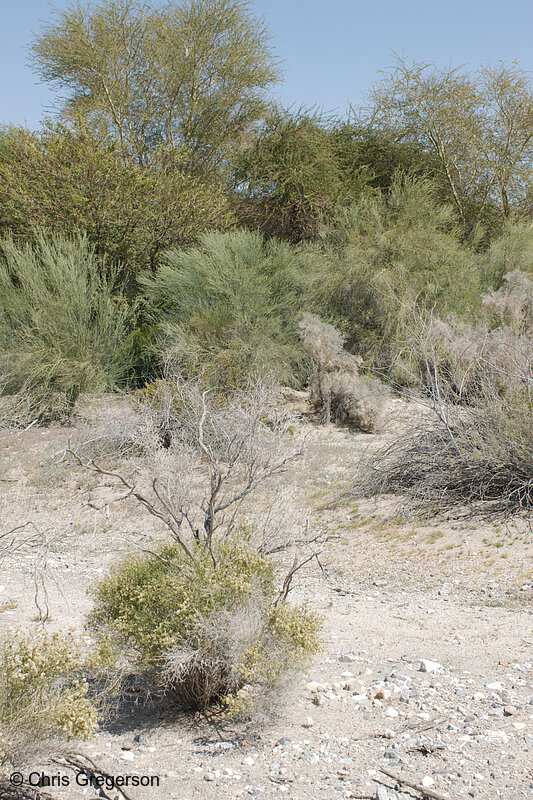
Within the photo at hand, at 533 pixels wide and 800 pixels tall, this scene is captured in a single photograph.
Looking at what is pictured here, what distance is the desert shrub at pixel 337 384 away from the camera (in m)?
11.3

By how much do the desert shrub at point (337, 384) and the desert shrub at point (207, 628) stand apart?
7.56 metres

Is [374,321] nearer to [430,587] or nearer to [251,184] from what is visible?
[251,184]

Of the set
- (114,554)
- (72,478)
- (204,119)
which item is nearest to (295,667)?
(114,554)

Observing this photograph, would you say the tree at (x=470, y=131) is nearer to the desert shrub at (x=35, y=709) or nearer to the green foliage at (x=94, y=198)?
the green foliage at (x=94, y=198)

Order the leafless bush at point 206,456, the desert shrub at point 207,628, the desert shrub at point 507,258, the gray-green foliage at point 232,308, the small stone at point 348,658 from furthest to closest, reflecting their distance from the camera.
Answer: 1. the desert shrub at point 507,258
2. the gray-green foliage at point 232,308
3. the leafless bush at point 206,456
4. the small stone at point 348,658
5. the desert shrub at point 207,628

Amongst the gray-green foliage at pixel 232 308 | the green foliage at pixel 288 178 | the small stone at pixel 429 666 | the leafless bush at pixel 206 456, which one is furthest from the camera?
the green foliage at pixel 288 178

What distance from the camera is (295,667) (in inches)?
141

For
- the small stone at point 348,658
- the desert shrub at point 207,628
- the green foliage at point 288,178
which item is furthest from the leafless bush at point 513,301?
the desert shrub at point 207,628

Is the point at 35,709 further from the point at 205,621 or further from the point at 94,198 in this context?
the point at 94,198

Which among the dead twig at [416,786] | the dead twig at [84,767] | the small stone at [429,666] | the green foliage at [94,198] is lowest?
the small stone at [429,666]

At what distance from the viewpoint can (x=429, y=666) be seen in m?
4.11

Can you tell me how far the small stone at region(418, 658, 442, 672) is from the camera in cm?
407

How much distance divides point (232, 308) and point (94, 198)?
380 cm

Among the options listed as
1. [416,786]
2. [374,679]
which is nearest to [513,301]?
[374,679]
